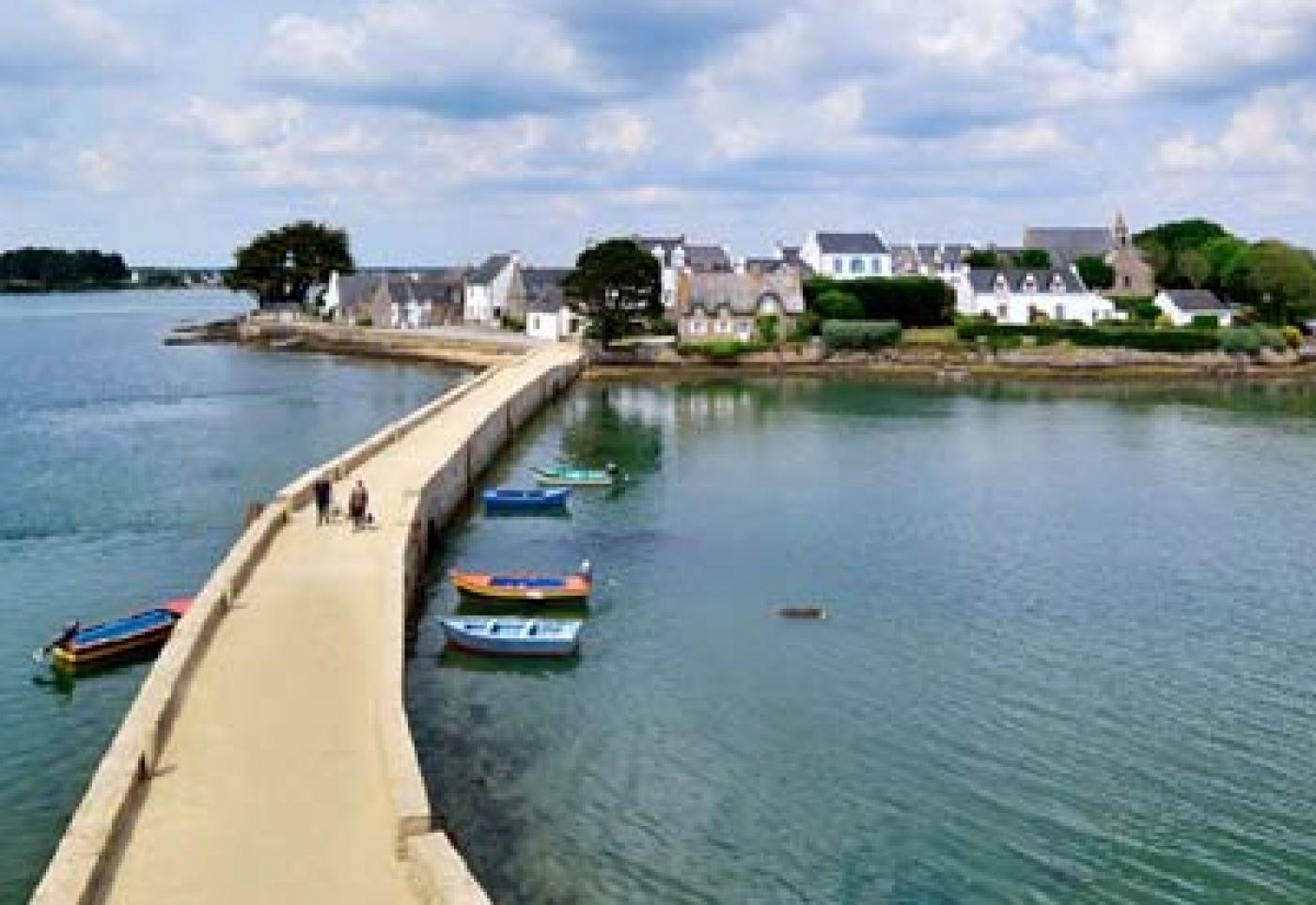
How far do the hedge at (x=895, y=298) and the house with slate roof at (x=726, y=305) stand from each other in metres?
3.39

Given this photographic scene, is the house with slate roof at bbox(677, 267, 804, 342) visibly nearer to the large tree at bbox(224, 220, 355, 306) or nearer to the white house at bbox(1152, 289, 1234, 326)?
the white house at bbox(1152, 289, 1234, 326)

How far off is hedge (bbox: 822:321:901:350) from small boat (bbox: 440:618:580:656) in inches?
2629

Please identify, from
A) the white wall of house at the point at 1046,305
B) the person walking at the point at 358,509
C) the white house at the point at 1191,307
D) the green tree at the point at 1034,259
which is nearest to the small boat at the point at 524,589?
the person walking at the point at 358,509

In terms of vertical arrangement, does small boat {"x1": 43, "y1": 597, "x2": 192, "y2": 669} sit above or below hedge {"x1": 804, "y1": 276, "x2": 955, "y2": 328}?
below

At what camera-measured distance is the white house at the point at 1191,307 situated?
3868 inches

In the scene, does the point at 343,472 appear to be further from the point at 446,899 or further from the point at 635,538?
the point at 446,899

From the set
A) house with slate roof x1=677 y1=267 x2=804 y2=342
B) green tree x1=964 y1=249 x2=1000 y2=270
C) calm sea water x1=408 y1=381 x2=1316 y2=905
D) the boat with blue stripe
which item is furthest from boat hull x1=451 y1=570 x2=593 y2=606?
green tree x1=964 y1=249 x2=1000 y2=270

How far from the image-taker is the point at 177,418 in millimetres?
63750

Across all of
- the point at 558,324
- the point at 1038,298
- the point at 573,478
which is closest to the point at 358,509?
the point at 573,478

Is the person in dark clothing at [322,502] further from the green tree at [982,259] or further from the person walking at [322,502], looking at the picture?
the green tree at [982,259]

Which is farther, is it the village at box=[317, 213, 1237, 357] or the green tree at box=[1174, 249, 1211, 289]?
the green tree at box=[1174, 249, 1211, 289]

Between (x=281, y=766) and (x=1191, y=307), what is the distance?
305 ft

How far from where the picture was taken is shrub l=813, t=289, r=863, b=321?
94.6m

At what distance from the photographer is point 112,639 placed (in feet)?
83.7
